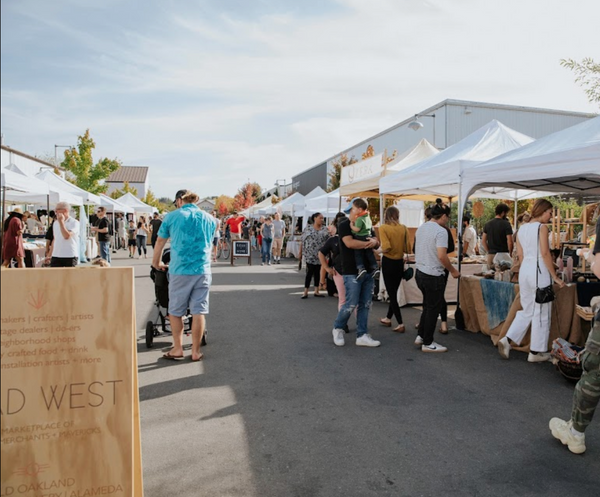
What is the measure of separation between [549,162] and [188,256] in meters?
4.38

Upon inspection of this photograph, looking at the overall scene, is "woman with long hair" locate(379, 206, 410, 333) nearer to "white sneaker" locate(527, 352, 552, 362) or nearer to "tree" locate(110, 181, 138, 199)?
"white sneaker" locate(527, 352, 552, 362)

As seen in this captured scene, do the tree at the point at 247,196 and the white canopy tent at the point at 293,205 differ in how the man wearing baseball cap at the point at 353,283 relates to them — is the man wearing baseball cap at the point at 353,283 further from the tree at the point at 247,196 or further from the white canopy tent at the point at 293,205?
the tree at the point at 247,196

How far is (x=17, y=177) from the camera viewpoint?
28.3ft

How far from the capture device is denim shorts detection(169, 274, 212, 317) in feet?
17.8

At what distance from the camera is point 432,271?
6137mm

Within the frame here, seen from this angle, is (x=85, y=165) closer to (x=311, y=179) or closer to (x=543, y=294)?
(x=311, y=179)

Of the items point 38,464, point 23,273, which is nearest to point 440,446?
point 38,464

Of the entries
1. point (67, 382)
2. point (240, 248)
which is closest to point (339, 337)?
point (67, 382)

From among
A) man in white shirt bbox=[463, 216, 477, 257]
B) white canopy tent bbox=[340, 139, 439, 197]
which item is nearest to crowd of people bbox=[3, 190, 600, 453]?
man in white shirt bbox=[463, 216, 477, 257]

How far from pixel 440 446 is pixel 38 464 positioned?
2.64m

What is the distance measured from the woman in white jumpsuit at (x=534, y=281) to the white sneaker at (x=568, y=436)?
2.16 meters

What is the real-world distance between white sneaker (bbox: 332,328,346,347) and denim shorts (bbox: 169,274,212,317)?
1870 mm

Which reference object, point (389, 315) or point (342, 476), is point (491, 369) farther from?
point (342, 476)

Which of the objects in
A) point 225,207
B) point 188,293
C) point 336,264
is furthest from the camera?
point 225,207
